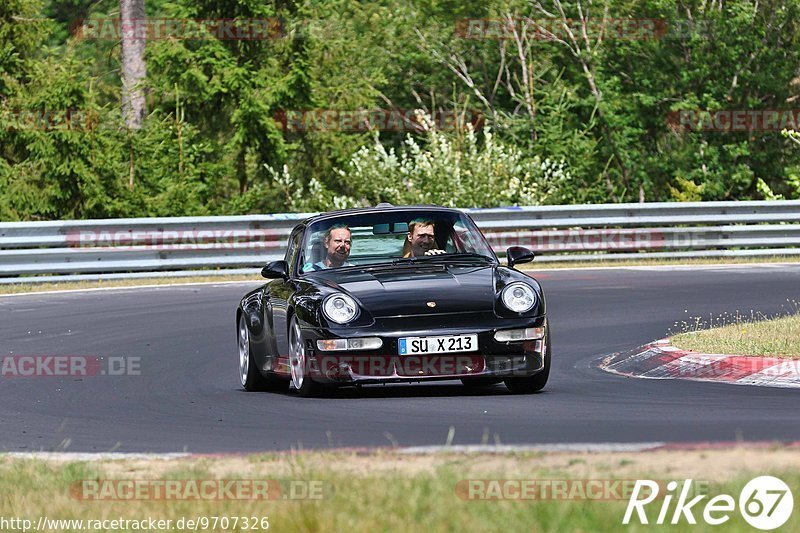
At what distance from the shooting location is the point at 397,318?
10.5m

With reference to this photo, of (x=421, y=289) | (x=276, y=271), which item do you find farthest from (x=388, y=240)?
(x=421, y=289)

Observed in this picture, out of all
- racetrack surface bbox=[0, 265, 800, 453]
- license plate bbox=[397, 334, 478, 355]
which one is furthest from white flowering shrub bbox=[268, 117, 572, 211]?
→ license plate bbox=[397, 334, 478, 355]

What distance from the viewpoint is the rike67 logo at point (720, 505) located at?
5594 mm

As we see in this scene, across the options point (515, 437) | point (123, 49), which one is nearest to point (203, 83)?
point (123, 49)

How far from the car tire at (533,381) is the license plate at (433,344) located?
68cm

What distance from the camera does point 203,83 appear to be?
32031 mm

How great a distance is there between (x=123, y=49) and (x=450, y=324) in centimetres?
2401

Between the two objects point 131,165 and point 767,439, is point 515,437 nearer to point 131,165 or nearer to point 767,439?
point 767,439

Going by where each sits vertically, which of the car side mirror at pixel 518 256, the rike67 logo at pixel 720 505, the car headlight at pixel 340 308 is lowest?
the car headlight at pixel 340 308

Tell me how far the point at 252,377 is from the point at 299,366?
4.33ft

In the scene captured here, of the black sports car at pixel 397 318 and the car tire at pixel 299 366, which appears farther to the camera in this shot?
the car tire at pixel 299 366

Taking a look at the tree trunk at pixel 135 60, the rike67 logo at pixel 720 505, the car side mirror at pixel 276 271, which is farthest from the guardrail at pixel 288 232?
the rike67 logo at pixel 720 505

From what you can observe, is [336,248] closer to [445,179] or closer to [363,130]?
[445,179]

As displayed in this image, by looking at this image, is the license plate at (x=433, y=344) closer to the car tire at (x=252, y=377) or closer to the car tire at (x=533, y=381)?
the car tire at (x=533, y=381)
